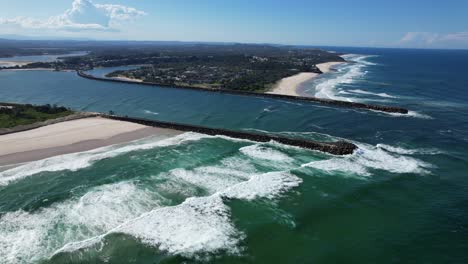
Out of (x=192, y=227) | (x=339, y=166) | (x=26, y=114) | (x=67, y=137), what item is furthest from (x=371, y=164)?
(x=26, y=114)

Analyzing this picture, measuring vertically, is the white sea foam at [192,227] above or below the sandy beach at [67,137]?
below

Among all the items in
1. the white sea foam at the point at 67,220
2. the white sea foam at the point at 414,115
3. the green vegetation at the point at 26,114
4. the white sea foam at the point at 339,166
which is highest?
the white sea foam at the point at 414,115

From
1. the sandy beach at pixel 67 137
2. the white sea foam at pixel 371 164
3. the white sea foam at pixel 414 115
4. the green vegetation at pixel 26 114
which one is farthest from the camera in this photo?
the white sea foam at pixel 414 115

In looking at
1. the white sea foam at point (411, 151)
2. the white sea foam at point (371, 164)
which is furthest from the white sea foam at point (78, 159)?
the white sea foam at point (411, 151)

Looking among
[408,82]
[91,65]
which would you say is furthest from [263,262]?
[91,65]

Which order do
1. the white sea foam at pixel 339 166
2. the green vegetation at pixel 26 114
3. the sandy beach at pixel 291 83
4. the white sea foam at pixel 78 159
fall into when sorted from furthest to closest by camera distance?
the sandy beach at pixel 291 83
the green vegetation at pixel 26 114
the white sea foam at pixel 339 166
the white sea foam at pixel 78 159

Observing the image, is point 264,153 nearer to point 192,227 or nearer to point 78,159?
point 192,227

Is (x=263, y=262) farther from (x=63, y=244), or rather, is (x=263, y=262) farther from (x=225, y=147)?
(x=225, y=147)

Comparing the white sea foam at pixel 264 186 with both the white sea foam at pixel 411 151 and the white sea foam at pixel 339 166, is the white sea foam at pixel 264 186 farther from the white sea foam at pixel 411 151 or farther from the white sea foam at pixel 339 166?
the white sea foam at pixel 411 151
